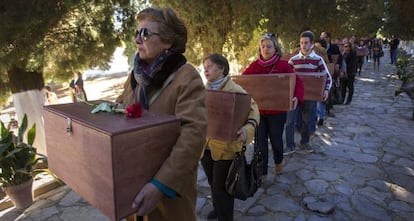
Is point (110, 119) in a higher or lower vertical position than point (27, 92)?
higher

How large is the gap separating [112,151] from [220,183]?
172cm

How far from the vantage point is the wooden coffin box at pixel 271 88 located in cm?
336

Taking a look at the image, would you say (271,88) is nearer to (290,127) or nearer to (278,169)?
(278,169)

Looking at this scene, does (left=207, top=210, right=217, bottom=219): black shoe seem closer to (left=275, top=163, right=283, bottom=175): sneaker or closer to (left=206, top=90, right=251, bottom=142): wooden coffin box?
(left=206, top=90, right=251, bottom=142): wooden coffin box

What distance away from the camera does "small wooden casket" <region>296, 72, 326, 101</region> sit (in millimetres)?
4777

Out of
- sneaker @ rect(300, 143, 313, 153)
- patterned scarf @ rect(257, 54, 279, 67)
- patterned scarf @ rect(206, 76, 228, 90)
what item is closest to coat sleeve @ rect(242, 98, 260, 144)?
patterned scarf @ rect(206, 76, 228, 90)

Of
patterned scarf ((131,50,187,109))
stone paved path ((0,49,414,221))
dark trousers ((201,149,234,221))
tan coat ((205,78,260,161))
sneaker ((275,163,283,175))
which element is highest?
patterned scarf ((131,50,187,109))

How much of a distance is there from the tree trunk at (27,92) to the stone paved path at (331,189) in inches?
60.0

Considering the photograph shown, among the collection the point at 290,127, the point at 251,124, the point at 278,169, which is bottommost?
the point at 278,169

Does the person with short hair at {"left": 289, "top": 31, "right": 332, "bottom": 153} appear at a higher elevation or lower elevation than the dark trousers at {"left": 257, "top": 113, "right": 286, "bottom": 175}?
higher

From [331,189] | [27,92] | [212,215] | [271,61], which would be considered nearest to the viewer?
[212,215]

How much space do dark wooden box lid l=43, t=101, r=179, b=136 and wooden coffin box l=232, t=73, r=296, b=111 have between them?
84.0 inches

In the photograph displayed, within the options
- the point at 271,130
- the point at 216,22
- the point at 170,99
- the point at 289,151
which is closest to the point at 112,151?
the point at 170,99

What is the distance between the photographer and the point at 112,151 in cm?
113
